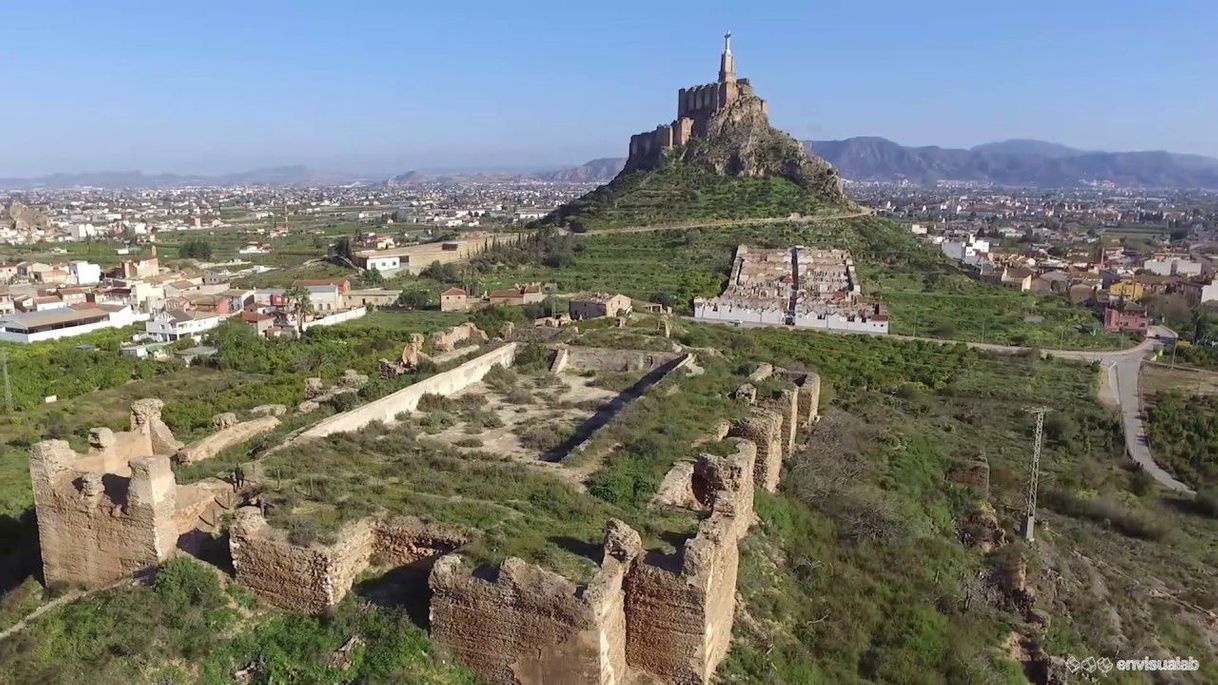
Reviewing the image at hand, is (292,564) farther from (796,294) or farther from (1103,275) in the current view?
(1103,275)

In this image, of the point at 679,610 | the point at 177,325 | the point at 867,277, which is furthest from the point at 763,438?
the point at 867,277

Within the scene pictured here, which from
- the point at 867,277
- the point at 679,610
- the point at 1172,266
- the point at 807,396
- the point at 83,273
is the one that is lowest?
the point at 1172,266

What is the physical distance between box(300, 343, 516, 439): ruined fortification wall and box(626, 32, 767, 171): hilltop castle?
7355cm

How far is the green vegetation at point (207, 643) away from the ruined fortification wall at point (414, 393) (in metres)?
5.28

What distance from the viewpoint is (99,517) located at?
33.8ft

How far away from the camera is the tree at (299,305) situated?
52000 mm

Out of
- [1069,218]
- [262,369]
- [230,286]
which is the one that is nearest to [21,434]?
[262,369]

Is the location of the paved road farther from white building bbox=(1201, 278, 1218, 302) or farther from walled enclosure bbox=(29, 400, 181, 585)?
walled enclosure bbox=(29, 400, 181, 585)

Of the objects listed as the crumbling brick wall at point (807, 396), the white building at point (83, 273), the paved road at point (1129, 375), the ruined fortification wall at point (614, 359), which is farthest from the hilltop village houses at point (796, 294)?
the white building at point (83, 273)

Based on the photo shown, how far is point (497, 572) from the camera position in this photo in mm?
8656

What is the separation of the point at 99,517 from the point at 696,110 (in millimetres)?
90882

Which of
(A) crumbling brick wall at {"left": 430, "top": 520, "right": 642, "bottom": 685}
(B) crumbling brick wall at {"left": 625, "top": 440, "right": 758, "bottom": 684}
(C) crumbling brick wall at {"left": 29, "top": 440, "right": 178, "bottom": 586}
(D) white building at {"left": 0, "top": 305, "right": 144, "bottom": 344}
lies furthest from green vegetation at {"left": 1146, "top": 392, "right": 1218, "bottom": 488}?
(D) white building at {"left": 0, "top": 305, "right": 144, "bottom": 344}

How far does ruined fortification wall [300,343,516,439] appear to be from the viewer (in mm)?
15650

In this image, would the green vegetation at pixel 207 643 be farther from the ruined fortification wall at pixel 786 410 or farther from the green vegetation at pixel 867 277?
the green vegetation at pixel 867 277
